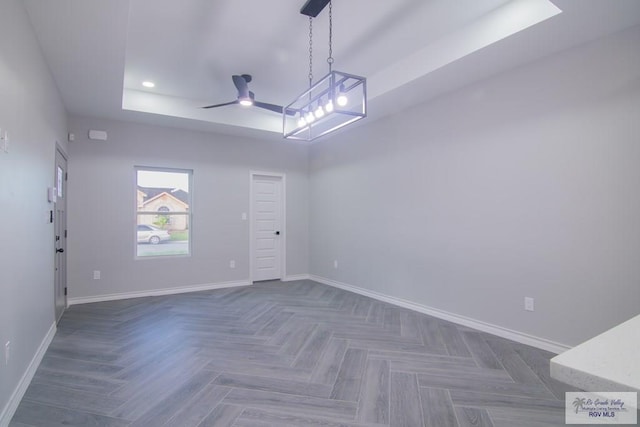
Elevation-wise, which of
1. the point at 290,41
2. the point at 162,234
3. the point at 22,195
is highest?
the point at 290,41

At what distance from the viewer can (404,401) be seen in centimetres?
223

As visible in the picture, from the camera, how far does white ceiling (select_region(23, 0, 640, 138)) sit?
8.15 ft

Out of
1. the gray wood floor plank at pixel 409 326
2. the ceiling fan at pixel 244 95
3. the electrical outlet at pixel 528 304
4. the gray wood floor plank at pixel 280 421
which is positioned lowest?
the gray wood floor plank at pixel 280 421

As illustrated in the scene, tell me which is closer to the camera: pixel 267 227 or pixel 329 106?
pixel 329 106

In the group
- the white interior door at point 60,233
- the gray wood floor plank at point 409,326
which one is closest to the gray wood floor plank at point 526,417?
the gray wood floor plank at point 409,326

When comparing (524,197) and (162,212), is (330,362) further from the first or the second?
(162,212)

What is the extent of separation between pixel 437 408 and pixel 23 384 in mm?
2897

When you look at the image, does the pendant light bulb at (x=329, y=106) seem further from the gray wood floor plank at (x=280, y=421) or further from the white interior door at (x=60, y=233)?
the white interior door at (x=60, y=233)

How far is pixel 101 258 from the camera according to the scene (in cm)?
472

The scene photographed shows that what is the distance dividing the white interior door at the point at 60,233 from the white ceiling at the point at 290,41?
0.89 m

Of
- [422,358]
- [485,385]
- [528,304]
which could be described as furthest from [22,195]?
[528,304]

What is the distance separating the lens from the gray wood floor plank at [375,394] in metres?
2.07

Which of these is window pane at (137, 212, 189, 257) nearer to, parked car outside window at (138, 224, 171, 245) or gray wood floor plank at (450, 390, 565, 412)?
parked car outside window at (138, 224, 171, 245)

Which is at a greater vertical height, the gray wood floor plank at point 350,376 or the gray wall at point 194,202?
the gray wall at point 194,202
